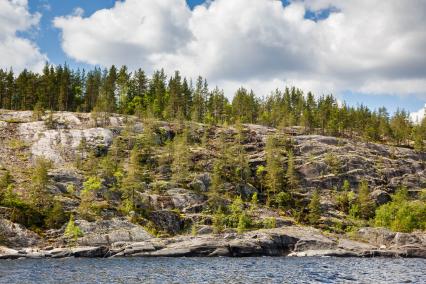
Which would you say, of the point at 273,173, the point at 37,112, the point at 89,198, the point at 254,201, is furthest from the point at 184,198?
the point at 37,112

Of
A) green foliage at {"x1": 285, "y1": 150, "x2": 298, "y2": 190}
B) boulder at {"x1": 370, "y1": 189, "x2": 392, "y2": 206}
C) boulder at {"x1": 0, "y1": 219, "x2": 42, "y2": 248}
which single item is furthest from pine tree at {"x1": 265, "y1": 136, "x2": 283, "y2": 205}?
boulder at {"x1": 0, "y1": 219, "x2": 42, "y2": 248}

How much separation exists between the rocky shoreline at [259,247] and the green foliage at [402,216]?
31.7 feet

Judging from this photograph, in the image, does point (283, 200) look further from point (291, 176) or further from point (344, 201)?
point (344, 201)

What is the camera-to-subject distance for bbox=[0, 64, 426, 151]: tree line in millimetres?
161500

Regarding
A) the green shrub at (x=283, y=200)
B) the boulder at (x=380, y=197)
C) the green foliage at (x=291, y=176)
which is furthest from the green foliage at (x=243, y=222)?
the boulder at (x=380, y=197)

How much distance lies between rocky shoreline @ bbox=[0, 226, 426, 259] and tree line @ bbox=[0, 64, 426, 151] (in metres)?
73.8

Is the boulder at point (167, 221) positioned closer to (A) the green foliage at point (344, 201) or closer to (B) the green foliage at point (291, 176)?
(B) the green foliage at point (291, 176)

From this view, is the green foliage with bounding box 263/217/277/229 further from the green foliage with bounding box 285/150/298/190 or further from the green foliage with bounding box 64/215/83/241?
the green foliage with bounding box 64/215/83/241

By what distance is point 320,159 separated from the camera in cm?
14175

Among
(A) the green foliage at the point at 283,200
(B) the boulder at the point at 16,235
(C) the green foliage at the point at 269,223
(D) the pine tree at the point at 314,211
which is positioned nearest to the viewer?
(B) the boulder at the point at 16,235

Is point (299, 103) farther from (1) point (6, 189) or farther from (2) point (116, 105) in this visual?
(1) point (6, 189)

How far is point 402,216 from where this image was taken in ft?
356

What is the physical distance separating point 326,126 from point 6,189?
12951 centimetres

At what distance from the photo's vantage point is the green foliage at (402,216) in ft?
345
